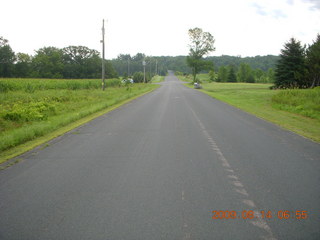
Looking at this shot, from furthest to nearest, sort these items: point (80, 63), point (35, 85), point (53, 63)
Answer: point (80, 63), point (53, 63), point (35, 85)

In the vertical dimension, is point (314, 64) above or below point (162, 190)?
above

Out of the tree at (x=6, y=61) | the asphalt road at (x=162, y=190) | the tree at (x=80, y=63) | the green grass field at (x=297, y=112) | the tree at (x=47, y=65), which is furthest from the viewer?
the tree at (x=80, y=63)

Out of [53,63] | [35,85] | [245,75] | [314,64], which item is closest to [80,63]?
Answer: [53,63]

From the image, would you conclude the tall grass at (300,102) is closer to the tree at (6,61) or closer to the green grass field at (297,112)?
the green grass field at (297,112)

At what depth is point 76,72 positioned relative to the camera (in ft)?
329

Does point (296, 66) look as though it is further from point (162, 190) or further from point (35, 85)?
point (162, 190)

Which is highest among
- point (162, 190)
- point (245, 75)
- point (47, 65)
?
point (47, 65)

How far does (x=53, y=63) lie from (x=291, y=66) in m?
81.7

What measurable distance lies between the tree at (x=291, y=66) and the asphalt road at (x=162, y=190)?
128 ft

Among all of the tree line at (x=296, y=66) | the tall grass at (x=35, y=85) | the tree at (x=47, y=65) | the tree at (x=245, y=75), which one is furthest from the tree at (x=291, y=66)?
the tree at (x=47, y=65)

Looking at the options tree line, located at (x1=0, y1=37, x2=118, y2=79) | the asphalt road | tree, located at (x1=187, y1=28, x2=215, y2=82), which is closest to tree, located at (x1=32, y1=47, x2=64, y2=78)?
tree line, located at (x1=0, y1=37, x2=118, y2=79)

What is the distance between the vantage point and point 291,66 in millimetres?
43062

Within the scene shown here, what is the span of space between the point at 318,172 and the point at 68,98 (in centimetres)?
2110

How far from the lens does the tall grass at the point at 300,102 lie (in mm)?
15634
